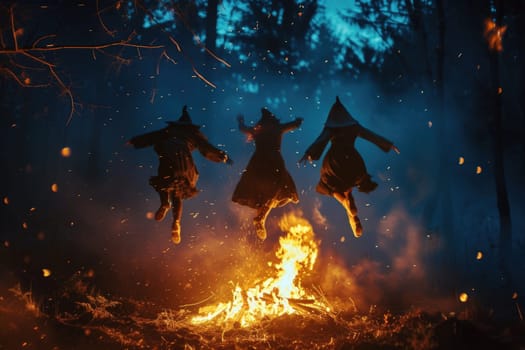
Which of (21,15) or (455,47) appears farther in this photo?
(455,47)

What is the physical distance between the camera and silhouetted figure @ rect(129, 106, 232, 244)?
24.9 feet

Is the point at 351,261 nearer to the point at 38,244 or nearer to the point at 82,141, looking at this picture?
the point at 38,244

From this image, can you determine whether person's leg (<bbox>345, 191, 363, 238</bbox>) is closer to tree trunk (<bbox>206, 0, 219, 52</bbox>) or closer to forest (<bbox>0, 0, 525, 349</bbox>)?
forest (<bbox>0, 0, 525, 349</bbox>)

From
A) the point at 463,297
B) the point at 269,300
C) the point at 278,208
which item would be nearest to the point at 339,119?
the point at 269,300

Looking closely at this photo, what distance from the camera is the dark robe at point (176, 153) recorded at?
24.8 ft

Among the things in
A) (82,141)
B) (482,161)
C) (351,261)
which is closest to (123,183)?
(82,141)

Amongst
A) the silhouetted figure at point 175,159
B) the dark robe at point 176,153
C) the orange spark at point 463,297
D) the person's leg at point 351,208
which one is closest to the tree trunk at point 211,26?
the silhouetted figure at point 175,159

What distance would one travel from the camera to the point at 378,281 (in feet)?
45.4

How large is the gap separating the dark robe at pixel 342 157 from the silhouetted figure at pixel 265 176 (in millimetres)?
762

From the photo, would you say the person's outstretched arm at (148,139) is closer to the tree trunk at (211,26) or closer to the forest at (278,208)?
the forest at (278,208)

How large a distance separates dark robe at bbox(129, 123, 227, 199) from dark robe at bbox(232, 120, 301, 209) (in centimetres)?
73

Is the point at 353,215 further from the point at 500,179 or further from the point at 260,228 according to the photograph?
the point at 500,179

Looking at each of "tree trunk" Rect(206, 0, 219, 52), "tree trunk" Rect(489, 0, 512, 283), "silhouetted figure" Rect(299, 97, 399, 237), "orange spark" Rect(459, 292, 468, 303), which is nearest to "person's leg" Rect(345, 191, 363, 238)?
"silhouetted figure" Rect(299, 97, 399, 237)

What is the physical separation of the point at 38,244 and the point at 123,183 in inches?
232
